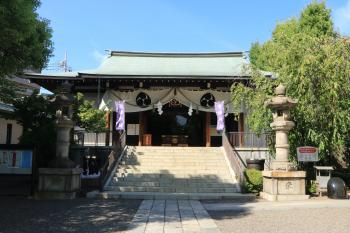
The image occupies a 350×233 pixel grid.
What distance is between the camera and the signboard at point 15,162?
531 inches

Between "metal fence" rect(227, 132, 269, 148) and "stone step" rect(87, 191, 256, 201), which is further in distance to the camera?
"metal fence" rect(227, 132, 269, 148)

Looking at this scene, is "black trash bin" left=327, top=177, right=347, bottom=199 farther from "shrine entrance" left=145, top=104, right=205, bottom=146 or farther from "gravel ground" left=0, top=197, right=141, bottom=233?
"shrine entrance" left=145, top=104, right=205, bottom=146

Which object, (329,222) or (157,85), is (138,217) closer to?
(329,222)

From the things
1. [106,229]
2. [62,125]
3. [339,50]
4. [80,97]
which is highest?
[339,50]

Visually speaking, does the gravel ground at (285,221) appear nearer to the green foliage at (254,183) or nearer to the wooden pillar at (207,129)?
the green foliage at (254,183)

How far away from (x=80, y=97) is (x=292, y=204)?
11374mm

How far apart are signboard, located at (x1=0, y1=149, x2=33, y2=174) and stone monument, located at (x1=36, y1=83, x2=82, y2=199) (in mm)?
677

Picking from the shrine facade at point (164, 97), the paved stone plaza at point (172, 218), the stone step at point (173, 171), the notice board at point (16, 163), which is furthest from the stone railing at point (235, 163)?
the notice board at point (16, 163)

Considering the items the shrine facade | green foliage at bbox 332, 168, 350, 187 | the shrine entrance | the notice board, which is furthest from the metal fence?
the notice board

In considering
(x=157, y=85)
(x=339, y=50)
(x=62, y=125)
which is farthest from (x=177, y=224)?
Answer: (x=157, y=85)

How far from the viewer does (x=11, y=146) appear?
13586 millimetres

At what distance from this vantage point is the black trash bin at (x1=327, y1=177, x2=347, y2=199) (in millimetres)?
13453

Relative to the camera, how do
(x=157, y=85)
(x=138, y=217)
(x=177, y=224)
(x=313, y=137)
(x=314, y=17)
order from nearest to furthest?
(x=177, y=224)
(x=138, y=217)
(x=313, y=137)
(x=157, y=85)
(x=314, y=17)

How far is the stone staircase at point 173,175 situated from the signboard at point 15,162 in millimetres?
2786
